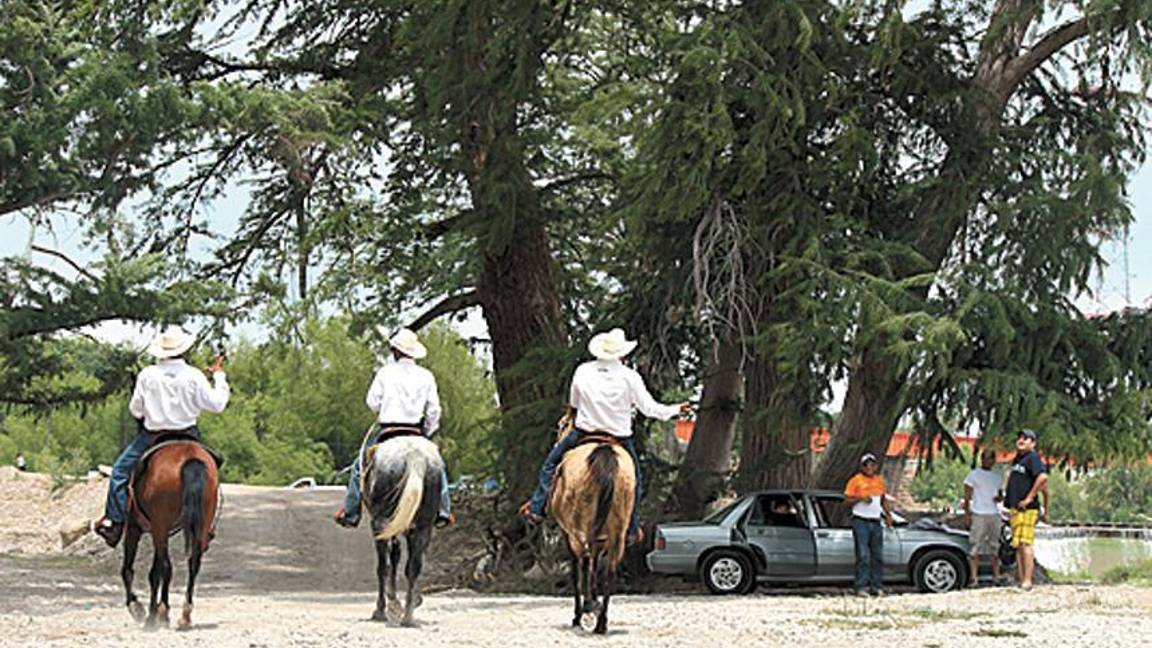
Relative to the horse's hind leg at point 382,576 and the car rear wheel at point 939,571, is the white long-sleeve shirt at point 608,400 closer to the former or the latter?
the horse's hind leg at point 382,576

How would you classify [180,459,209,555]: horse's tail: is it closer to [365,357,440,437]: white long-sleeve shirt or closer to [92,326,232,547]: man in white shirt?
[92,326,232,547]: man in white shirt

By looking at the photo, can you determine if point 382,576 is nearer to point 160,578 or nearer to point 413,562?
point 413,562

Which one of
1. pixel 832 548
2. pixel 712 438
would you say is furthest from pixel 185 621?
pixel 712 438

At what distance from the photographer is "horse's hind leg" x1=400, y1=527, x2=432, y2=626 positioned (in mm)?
14531

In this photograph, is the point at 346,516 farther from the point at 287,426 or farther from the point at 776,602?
the point at 287,426

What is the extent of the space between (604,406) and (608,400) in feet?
0.21

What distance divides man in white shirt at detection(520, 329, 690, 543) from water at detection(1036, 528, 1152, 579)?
13.7 metres

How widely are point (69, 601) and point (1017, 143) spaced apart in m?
13.0

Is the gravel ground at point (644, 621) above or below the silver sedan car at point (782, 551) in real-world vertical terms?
below

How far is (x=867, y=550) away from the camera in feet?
66.3

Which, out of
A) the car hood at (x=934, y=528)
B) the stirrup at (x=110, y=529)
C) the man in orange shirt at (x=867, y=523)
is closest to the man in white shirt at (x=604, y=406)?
the stirrup at (x=110, y=529)

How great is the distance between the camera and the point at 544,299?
1025 inches

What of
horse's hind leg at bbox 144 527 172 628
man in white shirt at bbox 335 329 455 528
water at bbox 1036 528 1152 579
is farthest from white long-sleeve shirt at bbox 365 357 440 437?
water at bbox 1036 528 1152 579

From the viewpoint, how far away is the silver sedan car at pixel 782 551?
21453 millimetres
